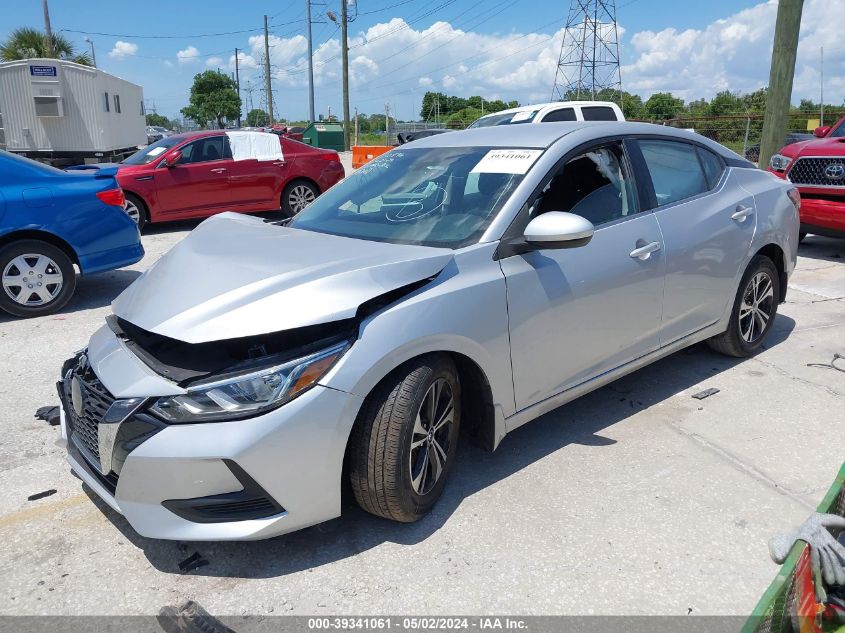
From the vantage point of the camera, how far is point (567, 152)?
135 inches

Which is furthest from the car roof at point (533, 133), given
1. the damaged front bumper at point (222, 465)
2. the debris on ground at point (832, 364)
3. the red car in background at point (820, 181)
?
the red car in background at point (820, 181)

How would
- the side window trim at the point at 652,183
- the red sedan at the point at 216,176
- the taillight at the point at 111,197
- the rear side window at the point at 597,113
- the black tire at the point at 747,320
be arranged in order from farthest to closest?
the rear side window at the point at 597,113
the red sedan at the point at 216,176
the taillight at the point at 111,197
the black tire at the point at 747,320
the side window trim at the point at 652,183

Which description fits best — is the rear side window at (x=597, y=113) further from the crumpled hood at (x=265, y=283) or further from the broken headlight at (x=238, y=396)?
Answer: the broken headlight at (x=238, y=396)

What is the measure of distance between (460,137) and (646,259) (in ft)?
4.14

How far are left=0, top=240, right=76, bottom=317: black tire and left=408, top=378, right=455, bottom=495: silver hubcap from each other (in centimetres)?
462

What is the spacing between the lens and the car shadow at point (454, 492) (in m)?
2.71

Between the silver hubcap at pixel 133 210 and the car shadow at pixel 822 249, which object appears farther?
the silver hubcap at pixel 133 210

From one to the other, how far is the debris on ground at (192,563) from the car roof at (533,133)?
242cm

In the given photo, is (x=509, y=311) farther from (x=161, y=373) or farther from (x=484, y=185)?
(x=161, y=373)

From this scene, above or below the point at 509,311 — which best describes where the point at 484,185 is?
above

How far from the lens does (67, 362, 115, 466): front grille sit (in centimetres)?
261

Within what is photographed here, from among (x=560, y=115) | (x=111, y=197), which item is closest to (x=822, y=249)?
(x=560, y=115)

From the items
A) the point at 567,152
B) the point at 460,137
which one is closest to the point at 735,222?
the point at 567,152

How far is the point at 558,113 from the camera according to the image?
36.9 feet
